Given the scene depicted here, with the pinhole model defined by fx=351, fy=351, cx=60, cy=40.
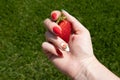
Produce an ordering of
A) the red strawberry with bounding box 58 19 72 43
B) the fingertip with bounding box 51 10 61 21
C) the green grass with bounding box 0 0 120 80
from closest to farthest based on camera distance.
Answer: the fingertip with bounding box 51 10 61 21
the red strawberry with bounding box 58 19 72 43
the green grass with bounding box 0 0 120 80

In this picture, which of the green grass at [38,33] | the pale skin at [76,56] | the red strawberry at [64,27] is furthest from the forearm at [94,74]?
the green grass at [38,33]

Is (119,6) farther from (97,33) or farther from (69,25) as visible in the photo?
(69,25)

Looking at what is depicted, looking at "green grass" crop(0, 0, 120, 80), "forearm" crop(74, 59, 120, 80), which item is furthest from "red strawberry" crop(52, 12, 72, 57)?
"green grass" crop(0, 0, 120, 80)

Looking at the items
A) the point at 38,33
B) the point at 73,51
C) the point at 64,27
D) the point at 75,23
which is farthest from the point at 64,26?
the point at 38,33

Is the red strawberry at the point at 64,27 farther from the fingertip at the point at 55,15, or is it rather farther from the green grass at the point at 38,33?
the green grass at the point at 38,33

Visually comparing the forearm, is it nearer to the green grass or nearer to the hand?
the hand

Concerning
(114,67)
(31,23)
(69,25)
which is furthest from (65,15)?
(31,23)

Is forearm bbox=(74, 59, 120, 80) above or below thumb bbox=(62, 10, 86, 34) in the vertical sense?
below

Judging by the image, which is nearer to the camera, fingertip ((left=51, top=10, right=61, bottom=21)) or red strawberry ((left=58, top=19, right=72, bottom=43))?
fingertip ((left=51, top=10, right=61, bottom=21))
